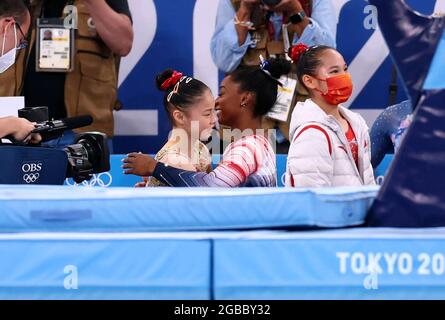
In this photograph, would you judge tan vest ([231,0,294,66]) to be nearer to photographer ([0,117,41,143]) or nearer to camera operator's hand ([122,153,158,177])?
camera operator's hand ([122,153,158,177])

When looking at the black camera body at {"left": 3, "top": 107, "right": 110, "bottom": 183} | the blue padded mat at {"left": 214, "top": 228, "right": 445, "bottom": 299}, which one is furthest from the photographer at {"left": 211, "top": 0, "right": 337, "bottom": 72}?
the blue padded mat at {"left": 214, "top": 228, "right": 445, "bottom": 299}

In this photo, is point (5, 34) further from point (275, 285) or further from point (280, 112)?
point (275, 285)

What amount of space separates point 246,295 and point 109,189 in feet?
2.05

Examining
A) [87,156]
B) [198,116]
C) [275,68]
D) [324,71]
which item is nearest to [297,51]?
[275,68]

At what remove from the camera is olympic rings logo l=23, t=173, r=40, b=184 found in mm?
3650

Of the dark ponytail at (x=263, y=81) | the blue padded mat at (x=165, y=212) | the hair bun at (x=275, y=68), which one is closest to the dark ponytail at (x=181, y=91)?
the dark ponytail at (x=263, y=81)

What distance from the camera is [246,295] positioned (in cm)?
257

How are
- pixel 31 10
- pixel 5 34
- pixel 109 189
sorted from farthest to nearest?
1. pixel 31 10
2. pixel 5 34
3. pixel 109 189

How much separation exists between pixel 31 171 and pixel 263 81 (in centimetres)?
120

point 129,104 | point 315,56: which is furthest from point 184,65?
point 315,56

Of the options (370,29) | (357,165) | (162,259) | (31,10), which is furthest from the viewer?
(370,29)

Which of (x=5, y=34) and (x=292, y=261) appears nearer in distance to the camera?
(x=292, y=261)

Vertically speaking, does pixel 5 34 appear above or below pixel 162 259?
above

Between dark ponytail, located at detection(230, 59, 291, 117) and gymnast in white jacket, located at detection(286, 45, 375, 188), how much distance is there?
12 cm
